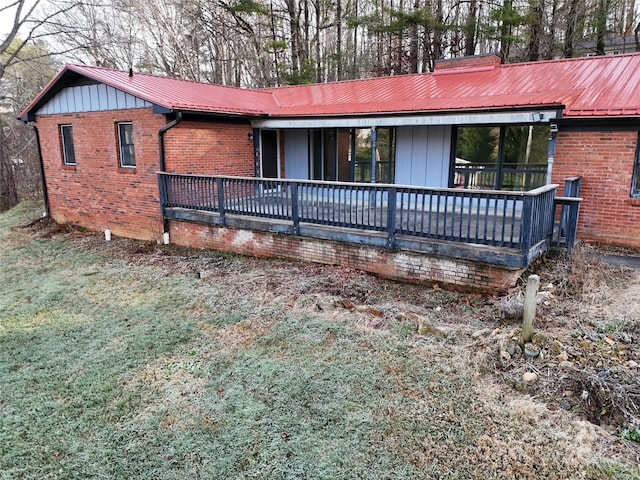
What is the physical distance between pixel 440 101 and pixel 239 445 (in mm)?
8589

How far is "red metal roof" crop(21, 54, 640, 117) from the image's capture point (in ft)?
27.8

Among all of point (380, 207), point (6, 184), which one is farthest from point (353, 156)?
point (6, 184)

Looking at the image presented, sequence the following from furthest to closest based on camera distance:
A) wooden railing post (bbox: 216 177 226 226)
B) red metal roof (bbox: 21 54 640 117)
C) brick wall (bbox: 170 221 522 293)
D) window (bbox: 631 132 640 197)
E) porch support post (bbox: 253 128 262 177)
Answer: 1. porch support post (bbox: 253 128 262 177)
2. wooden railing post (bbox: 216 177 226 226)
3. red metal roof (bbox: 21 54 640 117)
4. window (bbox: 631 132 640 197)
5. brick wall (bbox: 170 221 522 293)

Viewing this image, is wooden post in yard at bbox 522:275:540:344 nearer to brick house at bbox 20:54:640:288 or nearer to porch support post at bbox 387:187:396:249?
brick house at bbox 20:54:640:288

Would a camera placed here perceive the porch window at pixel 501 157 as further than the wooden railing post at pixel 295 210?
Yes

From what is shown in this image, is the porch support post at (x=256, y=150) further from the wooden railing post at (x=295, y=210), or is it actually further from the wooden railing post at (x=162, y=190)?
the wooden railing post at (x=295, y=210)

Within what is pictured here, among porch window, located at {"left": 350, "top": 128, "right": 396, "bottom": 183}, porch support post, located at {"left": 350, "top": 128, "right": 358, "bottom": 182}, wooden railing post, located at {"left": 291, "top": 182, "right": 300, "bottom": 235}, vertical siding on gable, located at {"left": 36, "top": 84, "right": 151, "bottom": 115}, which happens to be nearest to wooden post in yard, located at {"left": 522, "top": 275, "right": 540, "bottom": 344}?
wooden railing post, located at {"left": 291, "top": 182, "right": 300, "bottom": 235}

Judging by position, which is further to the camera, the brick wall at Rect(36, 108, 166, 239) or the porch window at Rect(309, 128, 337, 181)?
the porch window at Rect(309, 128, 337, 181)

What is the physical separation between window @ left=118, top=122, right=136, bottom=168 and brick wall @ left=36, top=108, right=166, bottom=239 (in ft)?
0.48

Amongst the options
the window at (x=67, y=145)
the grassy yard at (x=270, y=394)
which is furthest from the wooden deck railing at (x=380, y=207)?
the window at (x=67, y=145)

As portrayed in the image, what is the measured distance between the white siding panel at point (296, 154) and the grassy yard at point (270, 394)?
6.38 meters

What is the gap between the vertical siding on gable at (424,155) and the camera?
10.5 m

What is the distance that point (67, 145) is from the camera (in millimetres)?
12500

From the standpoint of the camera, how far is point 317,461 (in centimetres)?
330
